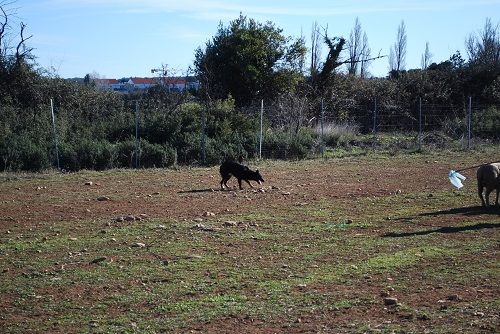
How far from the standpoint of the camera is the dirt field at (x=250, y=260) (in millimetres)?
6855

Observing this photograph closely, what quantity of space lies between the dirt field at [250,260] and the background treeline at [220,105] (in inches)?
232

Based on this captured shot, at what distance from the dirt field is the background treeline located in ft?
19.4

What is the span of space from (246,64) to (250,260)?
23.5 m

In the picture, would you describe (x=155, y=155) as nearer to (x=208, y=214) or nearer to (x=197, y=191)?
(x=197, y=191)

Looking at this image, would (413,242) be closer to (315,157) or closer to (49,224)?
(49,224)

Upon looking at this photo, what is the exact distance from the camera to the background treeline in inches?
883

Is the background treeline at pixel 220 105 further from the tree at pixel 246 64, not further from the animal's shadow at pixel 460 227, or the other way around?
the animal's shadow at pixel 460 227

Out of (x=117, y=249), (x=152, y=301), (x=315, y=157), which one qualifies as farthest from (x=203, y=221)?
(x=315, y=157)

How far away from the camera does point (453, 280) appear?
809 cm

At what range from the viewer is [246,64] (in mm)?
31844

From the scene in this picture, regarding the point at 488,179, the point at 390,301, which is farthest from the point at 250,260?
the point at 488,179

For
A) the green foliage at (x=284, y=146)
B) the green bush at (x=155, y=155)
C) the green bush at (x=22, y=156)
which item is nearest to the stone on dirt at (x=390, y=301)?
the green bush at (x=155, y=155)

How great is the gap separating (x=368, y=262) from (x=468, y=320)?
99.6 inches

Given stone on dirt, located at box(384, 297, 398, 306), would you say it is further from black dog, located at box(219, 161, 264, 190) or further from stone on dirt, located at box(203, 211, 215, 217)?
black dog, located at box(219, 161, 264, 190)
